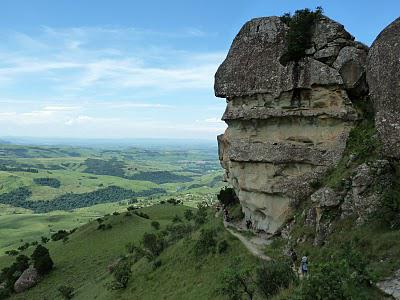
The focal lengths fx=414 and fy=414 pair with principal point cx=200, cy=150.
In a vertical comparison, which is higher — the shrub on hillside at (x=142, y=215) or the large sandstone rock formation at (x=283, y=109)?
the large sandstone rock formation at (x=283, y=109)

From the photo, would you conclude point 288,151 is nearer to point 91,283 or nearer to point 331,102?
point 331,102

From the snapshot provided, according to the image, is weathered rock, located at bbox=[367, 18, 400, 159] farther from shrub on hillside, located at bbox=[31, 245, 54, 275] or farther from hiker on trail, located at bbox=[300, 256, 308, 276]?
shrub on hillside, located at bbox=[31, 245, 54, 275]

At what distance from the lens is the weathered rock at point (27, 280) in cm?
7206

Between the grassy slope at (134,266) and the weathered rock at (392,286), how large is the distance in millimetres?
17606

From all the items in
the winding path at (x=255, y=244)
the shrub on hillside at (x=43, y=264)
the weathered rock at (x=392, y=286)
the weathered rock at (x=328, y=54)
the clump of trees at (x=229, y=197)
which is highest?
the weathered rock at (x=328, y=54)

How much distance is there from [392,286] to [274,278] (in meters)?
8.75

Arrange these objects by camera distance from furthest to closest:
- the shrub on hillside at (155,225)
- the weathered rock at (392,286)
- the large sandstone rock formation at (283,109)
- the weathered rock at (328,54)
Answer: the shrub on hillside at (155,225), the weathered rock at (328,54), the large sandstone rock formation at (283,109), the weathered rock at (392,286)

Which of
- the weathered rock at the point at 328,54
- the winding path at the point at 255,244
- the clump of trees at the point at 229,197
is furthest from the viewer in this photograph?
the clump of trees at the point at 229,197

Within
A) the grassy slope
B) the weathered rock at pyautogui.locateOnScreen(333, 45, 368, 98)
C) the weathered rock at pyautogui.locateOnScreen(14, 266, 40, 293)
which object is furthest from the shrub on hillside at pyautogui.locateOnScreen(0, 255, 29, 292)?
the weathered rock at pyautogui.locateOnScreen(333, 45, 368, 98)

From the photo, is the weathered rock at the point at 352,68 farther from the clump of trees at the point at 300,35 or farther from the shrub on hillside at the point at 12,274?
the shrub on hillside at the point at 12,274

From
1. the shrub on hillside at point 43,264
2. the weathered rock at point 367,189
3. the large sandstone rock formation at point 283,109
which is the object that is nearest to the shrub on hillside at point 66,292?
the shrub on hillside at point 43,264

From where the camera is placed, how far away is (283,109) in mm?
40562

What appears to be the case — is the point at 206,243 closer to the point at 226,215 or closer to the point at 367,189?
the point at 226,215

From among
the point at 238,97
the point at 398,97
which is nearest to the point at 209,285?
the point at 238,97
